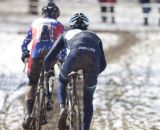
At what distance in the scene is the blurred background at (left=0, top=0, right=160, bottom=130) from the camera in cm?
962

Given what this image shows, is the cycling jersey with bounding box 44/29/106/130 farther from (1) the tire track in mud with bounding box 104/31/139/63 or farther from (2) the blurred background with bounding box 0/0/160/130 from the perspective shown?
(1) the tire track in mud with bounding box 104/31/139/63

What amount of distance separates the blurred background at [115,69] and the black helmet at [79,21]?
7.15 ft

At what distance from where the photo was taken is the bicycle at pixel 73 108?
22.3 ft

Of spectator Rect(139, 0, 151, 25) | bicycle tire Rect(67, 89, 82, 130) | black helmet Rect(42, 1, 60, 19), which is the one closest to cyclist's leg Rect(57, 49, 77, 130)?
bicycle tire Rect(67, 89, 82, 130)

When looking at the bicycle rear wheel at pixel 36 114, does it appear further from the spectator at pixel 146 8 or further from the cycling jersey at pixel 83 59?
the spectator at pixel 146 8

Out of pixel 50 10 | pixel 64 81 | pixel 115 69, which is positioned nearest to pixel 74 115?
pixel 64 81

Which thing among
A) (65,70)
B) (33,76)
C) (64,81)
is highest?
(65,70)

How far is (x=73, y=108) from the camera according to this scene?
6871 millimetres

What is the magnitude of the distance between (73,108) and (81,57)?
2.12 feet

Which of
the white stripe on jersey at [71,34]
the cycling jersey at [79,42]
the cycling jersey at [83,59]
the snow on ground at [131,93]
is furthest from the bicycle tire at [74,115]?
the snow on ground at [131,93]

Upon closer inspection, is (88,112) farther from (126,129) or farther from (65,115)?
(126,129)

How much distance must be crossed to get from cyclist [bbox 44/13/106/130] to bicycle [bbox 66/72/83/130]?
0.15m

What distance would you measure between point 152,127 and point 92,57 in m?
2.51

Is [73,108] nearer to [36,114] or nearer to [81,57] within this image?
[81,57]
